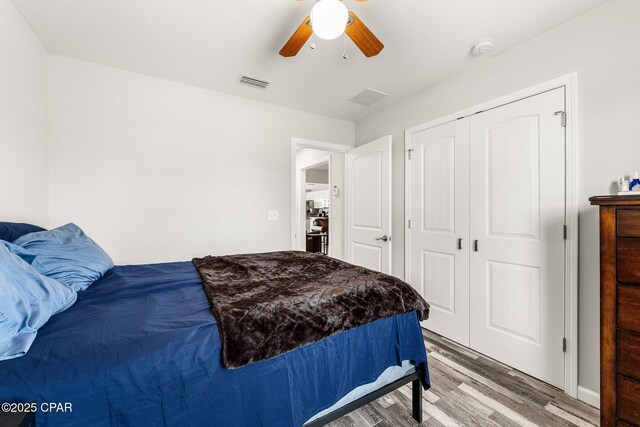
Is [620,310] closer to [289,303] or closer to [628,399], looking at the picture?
[628,399]

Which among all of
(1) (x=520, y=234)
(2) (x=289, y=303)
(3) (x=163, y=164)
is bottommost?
(2) (x=289, y=303)

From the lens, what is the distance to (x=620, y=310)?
4.20 ft

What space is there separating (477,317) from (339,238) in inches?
86.1

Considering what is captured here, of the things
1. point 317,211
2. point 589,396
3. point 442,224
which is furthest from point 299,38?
point 317,211

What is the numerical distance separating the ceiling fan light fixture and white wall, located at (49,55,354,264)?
1.88 meters

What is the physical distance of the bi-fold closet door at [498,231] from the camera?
1.90 meters

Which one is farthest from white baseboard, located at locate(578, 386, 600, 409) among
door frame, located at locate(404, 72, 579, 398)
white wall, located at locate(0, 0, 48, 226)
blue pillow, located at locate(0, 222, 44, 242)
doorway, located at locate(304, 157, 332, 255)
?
doorway, located at locate(304, 157, 332, 255)

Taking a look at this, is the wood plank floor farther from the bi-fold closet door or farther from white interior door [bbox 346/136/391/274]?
white interior door [bbox 346/136/391/274]

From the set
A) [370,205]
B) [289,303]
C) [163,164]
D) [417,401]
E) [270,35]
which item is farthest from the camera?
[370,205]

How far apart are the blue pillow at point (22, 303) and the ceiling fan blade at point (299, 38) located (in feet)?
5.69

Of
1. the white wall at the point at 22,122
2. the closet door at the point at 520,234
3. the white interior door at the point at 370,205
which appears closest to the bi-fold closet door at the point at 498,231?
the closet door at the point at 520,234

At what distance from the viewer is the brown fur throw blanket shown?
104 centimetres

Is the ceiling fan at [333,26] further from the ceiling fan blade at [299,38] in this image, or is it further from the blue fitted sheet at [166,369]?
the blue fitted sheet at [166,369]

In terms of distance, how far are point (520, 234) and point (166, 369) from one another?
245cm
